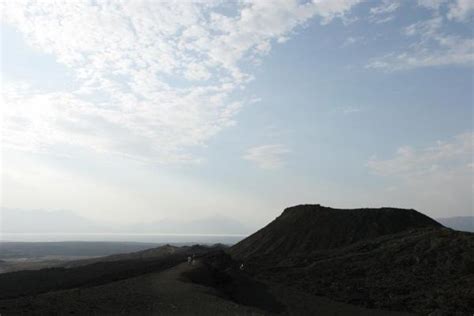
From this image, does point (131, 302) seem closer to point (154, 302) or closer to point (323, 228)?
point (154, 302)

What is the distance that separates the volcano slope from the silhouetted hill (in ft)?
0.50

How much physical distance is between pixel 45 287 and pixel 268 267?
24.2m

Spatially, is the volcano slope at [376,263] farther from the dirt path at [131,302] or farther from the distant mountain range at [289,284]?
the dirt path at [131,302]

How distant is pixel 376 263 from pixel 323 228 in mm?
28570

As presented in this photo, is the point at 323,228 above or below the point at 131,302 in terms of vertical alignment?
above

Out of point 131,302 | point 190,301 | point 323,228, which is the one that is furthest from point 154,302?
point 323,228

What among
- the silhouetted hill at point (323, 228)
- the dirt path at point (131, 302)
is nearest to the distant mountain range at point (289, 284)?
the dirt path at point (131, 302)

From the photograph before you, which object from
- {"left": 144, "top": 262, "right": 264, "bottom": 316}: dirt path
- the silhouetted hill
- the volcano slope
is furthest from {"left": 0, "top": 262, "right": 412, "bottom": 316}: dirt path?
the silhouetted hill

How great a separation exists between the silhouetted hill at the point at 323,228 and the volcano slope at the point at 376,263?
0.15 metres

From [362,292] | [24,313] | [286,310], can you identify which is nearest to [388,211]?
[362,292]

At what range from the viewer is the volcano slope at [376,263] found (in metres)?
38.1

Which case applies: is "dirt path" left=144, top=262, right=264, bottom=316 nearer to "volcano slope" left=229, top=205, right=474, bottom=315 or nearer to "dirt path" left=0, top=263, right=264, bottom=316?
"dirt path" left=0, top=263, right=264, bottom=316

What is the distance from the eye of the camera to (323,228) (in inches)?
3125

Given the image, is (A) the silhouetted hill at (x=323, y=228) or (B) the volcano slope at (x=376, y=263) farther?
(A) the silhouetted hill at (x=323, y=228)
